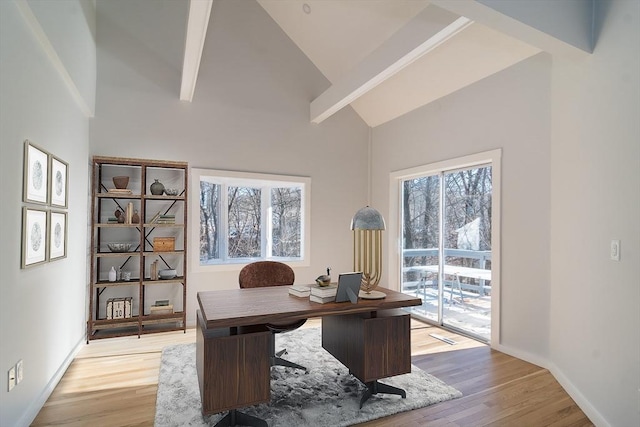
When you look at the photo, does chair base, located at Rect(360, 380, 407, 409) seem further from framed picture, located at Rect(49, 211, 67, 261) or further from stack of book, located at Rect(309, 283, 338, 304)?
framed picture, located at Rect(49, 211, 67, 261)

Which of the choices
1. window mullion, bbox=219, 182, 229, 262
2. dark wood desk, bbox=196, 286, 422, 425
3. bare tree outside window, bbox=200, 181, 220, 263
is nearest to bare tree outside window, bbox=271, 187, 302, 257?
window mullion, bbox=219, 182, 229, 262

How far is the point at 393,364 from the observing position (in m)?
2.35

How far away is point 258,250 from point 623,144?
399cm

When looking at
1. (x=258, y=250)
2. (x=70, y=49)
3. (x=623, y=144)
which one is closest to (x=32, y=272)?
(x=70, y=49)

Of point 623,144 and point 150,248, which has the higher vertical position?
point 623,144

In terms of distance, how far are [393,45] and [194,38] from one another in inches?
71.3

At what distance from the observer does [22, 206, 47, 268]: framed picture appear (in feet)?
6.74

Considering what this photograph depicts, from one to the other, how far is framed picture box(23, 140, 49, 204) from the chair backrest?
155cm

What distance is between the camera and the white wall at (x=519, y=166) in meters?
3.08

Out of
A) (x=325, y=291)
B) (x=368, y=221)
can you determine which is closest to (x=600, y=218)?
(x=368, y=221)

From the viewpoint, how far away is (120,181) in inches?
148

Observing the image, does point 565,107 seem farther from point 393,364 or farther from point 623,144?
point 393,364

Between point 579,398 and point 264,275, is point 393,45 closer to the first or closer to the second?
point 264,275

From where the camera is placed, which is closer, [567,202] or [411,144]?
[567,202]
